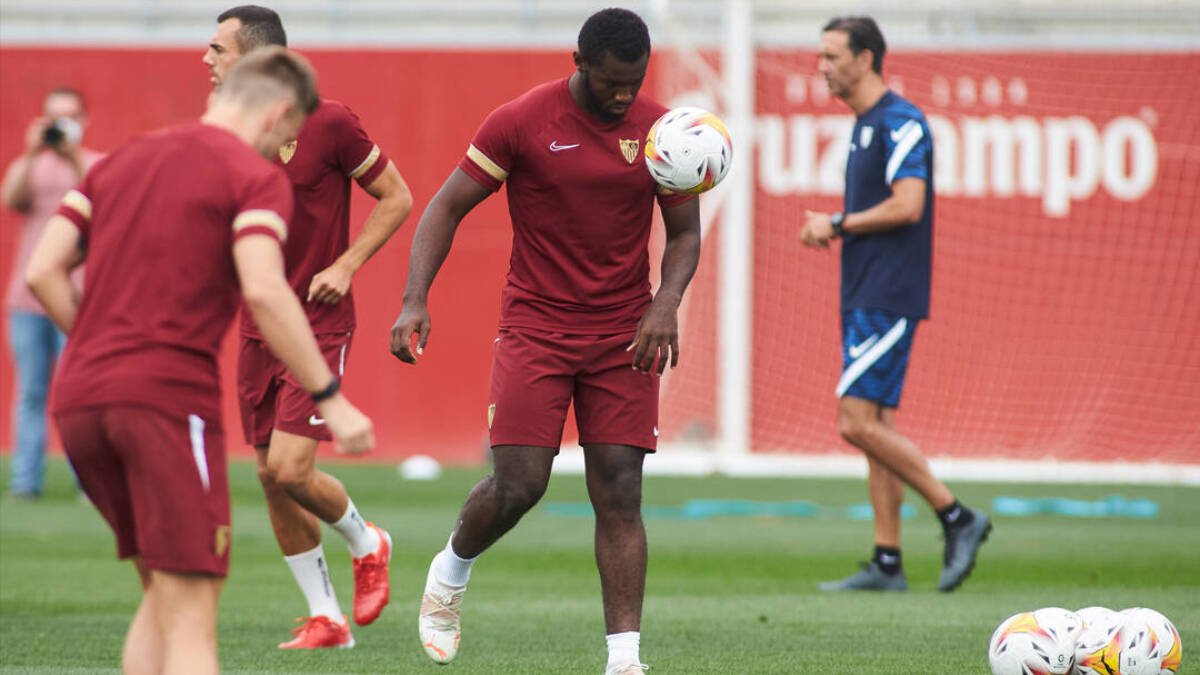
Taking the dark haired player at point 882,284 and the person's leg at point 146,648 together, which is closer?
the person's leg at point 146,648

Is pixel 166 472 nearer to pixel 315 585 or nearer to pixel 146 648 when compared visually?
pixel 146 648

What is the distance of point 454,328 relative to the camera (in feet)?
62.5

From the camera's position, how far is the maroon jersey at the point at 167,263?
4289mm

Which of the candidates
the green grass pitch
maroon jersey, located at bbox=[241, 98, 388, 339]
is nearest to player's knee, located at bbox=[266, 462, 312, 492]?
maroon jersey, located at bbox=[241, 98, 388, 339]

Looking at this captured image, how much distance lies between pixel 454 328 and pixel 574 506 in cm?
547

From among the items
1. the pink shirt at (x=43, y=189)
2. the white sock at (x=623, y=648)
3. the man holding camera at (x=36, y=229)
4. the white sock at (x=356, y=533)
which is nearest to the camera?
the white sock at (x=623, y=648)

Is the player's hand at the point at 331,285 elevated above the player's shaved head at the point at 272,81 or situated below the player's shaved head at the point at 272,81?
below

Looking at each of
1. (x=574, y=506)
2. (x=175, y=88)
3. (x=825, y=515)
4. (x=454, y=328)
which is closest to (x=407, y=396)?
(x=454, y=328)

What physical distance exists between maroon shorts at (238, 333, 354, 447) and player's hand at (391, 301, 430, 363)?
0.87 m

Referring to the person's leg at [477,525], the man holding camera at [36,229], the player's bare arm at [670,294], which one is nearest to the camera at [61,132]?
the man holding camera at [36,229]

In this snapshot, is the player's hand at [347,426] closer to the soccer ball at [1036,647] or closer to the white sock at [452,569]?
the white sock at [452,569]

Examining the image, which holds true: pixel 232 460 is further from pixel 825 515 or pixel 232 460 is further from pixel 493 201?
pixel 825 515

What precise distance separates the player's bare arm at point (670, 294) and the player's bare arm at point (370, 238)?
4.18ft

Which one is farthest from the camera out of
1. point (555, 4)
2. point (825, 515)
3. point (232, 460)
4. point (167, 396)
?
point (555, 4)
